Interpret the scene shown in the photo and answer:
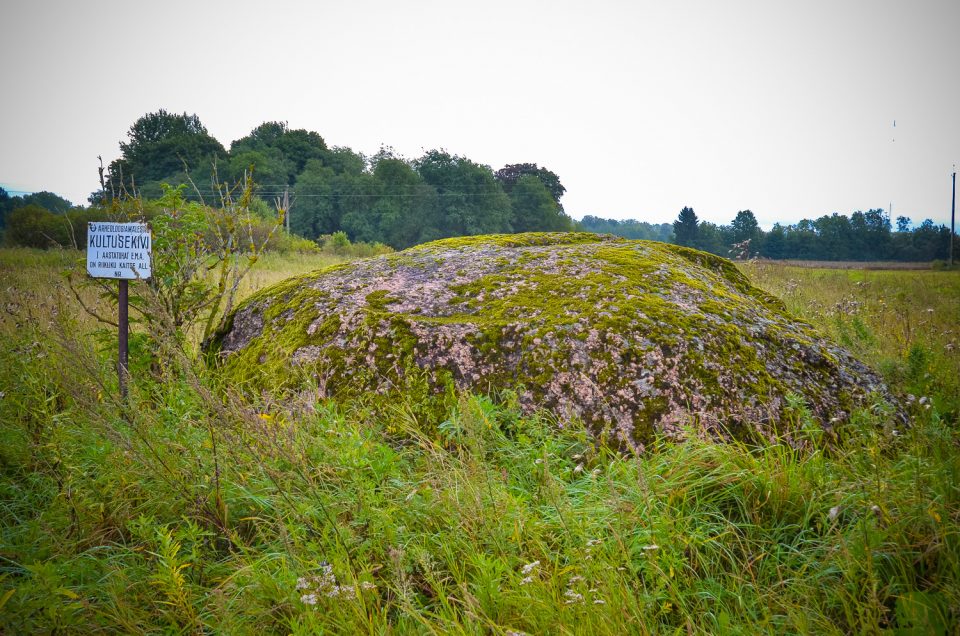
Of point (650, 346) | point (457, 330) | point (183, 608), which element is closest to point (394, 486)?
point (183, 608)

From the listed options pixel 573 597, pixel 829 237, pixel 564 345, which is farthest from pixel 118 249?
pixel 829 237

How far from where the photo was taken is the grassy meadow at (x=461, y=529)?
1741 mm

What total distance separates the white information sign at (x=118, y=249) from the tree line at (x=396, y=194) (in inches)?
2048

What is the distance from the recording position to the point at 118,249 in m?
3.96

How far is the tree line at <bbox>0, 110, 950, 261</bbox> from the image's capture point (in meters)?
61.1

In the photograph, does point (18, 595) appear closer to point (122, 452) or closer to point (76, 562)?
point (76, 562)

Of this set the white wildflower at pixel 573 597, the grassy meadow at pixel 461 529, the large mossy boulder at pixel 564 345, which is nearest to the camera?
the white wildflower at pixel 573 597

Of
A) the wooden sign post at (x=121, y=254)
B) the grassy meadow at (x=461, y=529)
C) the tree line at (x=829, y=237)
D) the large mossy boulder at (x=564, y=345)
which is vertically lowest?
the grassy meadow at (x=461, y=529)

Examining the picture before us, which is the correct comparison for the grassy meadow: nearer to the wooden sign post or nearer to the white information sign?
the wooden sign post

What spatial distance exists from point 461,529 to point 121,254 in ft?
11.8

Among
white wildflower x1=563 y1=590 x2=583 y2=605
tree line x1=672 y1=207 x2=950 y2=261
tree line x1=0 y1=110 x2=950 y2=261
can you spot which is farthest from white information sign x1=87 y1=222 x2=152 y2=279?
tree line x1=672 y1=207 x2=950 y2=261

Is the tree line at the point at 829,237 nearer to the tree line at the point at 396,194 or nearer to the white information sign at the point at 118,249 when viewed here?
the tree line at the point at 396,194

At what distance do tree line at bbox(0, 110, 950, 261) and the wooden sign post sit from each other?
5201 centimetres

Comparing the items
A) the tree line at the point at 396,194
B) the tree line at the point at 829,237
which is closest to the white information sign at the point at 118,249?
the tree line at the point at 396,194
